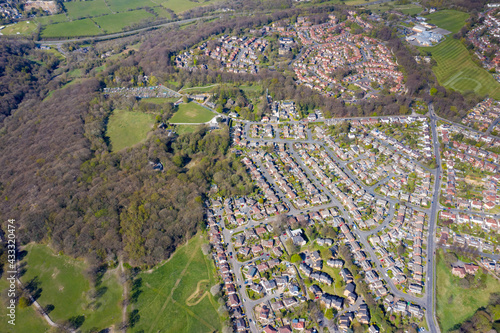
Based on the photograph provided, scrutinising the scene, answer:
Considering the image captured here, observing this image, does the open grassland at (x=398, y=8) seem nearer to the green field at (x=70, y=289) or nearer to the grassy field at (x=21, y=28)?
the green field at (x=70, y=289)

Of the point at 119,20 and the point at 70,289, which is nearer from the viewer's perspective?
the point at 70,289

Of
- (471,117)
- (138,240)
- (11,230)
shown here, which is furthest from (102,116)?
(471,117)

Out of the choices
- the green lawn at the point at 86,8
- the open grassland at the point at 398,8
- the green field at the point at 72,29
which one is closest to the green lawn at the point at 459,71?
the open grassland at the point at 398,8

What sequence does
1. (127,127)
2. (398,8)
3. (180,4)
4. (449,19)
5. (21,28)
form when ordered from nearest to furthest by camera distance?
(127,127)
(449,19)
(21,28)
(398,8)
(180,4)

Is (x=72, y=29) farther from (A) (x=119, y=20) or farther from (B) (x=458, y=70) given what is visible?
(B) (x=458, y=70)

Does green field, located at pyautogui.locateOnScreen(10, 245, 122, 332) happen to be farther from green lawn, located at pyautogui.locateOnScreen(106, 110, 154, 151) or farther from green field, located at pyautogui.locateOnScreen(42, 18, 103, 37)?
green field, located at pyautogui.locateOnScreen(42, 18, 103, 37)

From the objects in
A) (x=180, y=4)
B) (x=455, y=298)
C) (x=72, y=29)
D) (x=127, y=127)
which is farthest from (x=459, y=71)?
(x=72, y=29)

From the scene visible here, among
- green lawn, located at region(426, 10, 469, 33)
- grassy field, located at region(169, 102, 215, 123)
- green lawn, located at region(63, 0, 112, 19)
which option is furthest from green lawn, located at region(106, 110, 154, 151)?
green lawn, located at region(426, 10, 469, 33)
